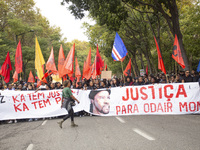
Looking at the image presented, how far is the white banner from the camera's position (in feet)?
32.9

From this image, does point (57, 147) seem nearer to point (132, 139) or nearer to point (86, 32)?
point (132, 139)

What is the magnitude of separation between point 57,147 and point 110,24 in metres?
10.8

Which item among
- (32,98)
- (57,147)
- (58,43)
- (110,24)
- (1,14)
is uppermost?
(1,14)

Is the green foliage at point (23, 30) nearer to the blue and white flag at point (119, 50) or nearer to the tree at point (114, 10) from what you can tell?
the tree at point (114, 10)

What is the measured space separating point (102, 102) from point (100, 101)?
11 centimetres

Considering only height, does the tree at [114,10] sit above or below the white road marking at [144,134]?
above

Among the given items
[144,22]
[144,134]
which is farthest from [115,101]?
[144,22]

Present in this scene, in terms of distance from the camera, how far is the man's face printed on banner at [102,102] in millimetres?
10562

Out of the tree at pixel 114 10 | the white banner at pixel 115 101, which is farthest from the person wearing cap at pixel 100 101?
the tree at pixel 114 10

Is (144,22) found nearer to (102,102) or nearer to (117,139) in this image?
(102,102)

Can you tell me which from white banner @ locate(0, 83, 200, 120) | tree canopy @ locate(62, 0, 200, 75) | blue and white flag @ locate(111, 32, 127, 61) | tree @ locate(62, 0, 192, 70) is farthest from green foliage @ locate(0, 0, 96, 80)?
white banner @ locate(0, 83, 200, 120)

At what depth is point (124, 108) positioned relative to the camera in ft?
34.0

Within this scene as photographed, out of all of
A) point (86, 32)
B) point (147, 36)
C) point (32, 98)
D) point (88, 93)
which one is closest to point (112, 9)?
point (88, 93)

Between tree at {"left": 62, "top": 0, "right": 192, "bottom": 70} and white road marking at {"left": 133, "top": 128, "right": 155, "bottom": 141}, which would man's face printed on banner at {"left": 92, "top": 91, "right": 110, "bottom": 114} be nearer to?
white road marking at {"left": 133, "top": 128, "right": 155, "bottom": 141}
